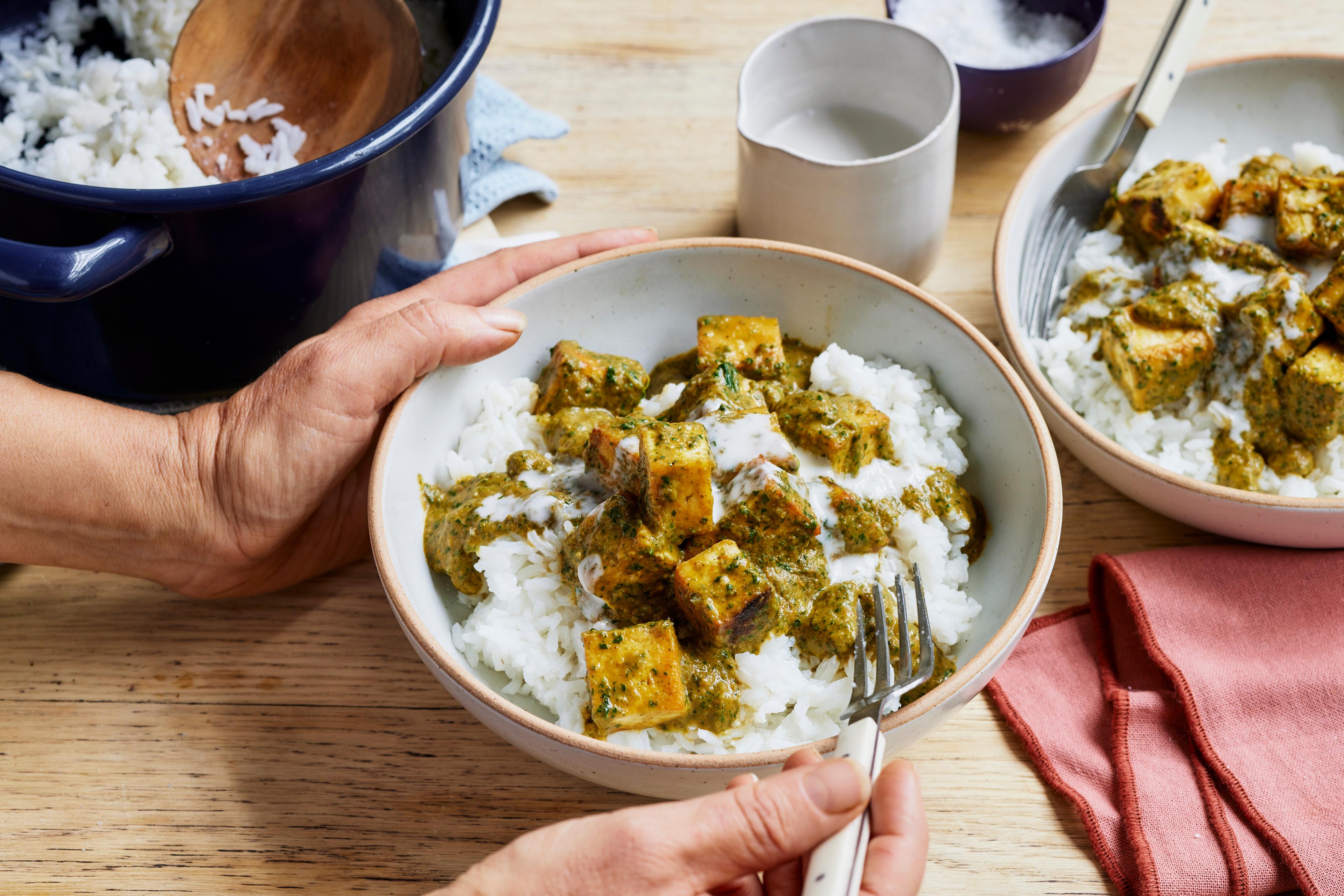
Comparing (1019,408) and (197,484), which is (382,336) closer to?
(197,484)

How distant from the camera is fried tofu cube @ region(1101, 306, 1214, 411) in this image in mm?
1859

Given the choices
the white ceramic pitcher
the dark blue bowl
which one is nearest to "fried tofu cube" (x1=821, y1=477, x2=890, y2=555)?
the white ceramic pitcher

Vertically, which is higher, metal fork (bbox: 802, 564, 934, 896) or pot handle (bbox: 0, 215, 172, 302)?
pot handle (bbox: 0, 215, 172, 302)

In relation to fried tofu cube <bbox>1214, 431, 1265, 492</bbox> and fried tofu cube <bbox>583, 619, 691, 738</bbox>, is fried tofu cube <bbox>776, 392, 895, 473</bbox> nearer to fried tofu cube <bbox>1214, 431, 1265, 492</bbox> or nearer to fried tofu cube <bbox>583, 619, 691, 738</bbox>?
fried tofu cube <bbox>583, 619, 691, 738</bbox>

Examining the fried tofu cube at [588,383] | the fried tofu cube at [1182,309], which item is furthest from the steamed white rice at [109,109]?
the fried tofu cube at [1182,309]

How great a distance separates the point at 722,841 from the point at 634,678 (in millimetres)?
317

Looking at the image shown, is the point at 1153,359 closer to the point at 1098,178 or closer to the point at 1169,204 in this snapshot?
the point at 1169,204

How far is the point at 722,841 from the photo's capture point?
3.83 ft

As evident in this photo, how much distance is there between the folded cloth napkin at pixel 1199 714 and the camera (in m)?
1.50

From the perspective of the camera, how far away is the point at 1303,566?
178 cm

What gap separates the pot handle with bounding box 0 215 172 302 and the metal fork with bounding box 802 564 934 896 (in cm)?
118

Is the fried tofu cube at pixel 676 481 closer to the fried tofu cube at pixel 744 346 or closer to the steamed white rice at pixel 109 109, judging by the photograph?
the fried tofu cube at pixel 744 346

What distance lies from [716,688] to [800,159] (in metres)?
0.96

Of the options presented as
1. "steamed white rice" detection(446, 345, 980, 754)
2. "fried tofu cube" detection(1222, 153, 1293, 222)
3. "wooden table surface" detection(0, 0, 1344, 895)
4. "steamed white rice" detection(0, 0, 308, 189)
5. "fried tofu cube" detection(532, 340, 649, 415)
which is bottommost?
"wooden table surface" detection(0, 0, 1344, 895)
